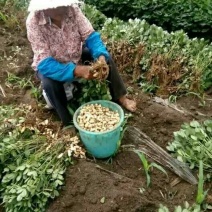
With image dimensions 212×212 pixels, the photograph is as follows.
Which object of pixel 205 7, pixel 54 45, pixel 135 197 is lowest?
pixel 135 197

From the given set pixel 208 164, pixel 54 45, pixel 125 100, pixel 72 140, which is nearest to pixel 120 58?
pixel 125 100

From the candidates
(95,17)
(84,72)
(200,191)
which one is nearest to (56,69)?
(84,72)

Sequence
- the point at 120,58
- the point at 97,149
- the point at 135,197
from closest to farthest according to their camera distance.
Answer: the point at 135,197, the point at 97,149, the point at 120,58

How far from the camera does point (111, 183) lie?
3.02 metres

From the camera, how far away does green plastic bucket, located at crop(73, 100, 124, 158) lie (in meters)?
3.02

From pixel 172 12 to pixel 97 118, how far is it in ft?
8.89

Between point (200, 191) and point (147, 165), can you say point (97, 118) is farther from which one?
point (200, 191)

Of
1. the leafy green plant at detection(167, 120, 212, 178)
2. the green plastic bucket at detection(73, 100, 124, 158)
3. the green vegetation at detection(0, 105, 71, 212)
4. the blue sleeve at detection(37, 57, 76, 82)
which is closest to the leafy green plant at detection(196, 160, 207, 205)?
the leafy green plant at detection(167, 120, 212, 178)

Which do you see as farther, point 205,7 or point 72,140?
point 205,7

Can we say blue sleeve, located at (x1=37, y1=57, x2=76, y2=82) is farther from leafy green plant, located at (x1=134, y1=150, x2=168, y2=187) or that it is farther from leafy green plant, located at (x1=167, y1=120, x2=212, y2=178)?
leafy green plant, located at (x1=167, y1=120, x2=212, y2=178)

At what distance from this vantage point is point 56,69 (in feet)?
10.6

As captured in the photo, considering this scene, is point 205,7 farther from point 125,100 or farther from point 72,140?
point 72,140

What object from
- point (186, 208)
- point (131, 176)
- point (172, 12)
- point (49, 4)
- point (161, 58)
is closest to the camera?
point (186, 208)

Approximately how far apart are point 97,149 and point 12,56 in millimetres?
1927
